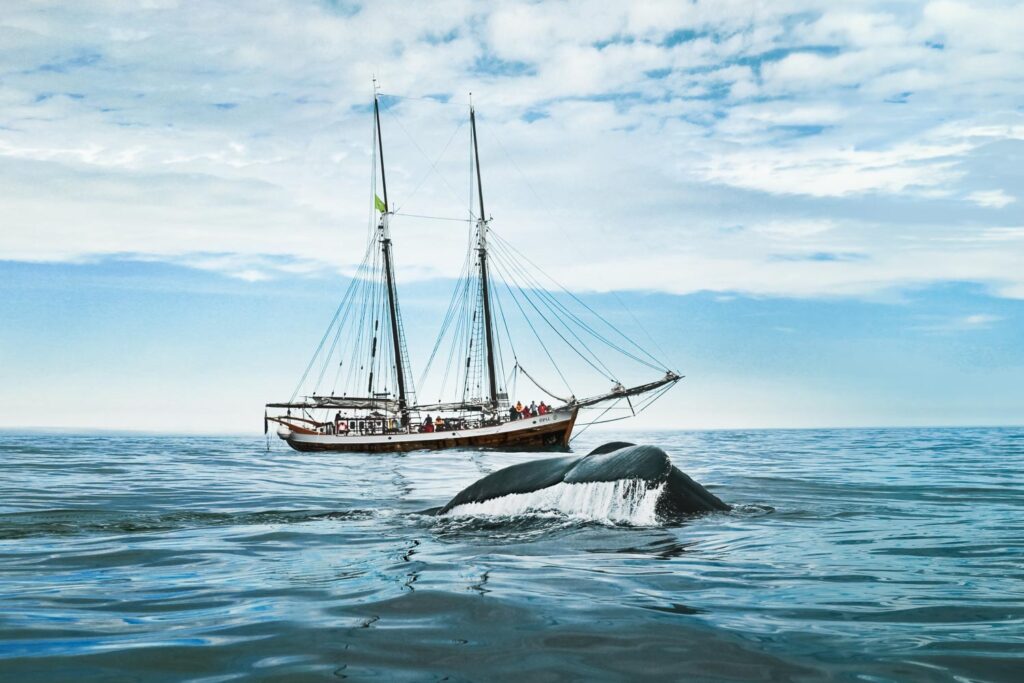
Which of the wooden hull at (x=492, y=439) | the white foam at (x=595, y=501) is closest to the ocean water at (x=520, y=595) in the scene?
the white foam at (x=595, y=501)

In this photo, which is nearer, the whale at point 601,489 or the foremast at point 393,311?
the whale at point 601,489

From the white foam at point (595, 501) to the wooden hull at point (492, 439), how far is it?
2106 inches

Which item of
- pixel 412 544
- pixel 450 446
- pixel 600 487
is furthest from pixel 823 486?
pixel 450 446

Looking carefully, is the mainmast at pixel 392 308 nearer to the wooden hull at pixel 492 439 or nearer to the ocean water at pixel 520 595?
the wooden hull at pixel 492 439

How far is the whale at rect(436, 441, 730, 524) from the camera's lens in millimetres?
10703

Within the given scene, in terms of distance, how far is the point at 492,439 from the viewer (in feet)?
218

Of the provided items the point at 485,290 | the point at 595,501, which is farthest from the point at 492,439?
the point at 595,501

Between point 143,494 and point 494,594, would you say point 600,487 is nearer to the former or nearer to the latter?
point 494,594

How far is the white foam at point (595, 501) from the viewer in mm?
10578

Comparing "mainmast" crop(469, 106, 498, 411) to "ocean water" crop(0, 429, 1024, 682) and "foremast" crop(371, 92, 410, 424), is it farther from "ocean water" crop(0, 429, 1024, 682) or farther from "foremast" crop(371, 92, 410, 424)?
"ocean water" crop(0, 429, 1024, 682)

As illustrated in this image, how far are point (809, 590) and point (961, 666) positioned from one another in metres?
2.11

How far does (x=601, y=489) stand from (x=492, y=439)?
55957 mm

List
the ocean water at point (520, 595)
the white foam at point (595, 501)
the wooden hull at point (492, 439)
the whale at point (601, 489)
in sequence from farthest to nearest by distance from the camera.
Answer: the wooden hull at point (492, 439) < the whale at point (601, 489) < the white foam at point (595, 501) < the ocean water at point (520, 595)

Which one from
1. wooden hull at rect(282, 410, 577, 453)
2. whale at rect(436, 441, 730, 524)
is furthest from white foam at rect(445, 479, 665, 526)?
wooden hull at rect(282, 410, 577, 453)
